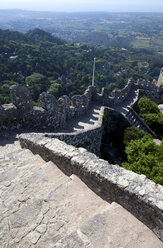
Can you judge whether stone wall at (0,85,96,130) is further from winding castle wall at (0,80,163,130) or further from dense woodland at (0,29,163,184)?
dense woodland at (0,29,163,184)

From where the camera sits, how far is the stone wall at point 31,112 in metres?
6.84

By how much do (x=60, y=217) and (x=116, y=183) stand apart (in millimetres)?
943

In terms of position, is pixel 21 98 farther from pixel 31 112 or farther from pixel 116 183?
pixel 116 183

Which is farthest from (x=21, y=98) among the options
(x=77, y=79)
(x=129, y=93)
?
(x=77, y=79)

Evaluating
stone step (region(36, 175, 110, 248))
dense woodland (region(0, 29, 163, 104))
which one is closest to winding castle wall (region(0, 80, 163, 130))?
stone step (region(36, 175, 110, 248))

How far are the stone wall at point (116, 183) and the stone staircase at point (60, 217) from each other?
0.12 m

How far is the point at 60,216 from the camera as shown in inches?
108

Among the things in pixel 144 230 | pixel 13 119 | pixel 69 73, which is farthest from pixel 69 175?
pixel 69 73

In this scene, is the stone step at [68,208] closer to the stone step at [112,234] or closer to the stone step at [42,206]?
the stone step at [42,206]

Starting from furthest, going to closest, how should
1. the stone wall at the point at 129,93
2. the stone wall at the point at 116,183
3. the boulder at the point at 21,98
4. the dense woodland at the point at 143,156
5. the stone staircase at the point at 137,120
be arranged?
1. the stone staircase at the point at 137,120
2. the stone wall at the point at 129,93
3. the dense woodland at the point at 143,156
4. the boulder at the point at 21,98
5. the stone wall at the point at 116,183

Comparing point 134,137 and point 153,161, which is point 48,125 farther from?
point 134,137

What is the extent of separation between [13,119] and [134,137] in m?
6.75

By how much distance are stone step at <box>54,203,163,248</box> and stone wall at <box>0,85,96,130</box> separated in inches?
212

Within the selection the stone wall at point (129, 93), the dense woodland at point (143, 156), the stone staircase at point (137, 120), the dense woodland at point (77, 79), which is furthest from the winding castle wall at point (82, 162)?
the stone staircase at point (137, 120)
